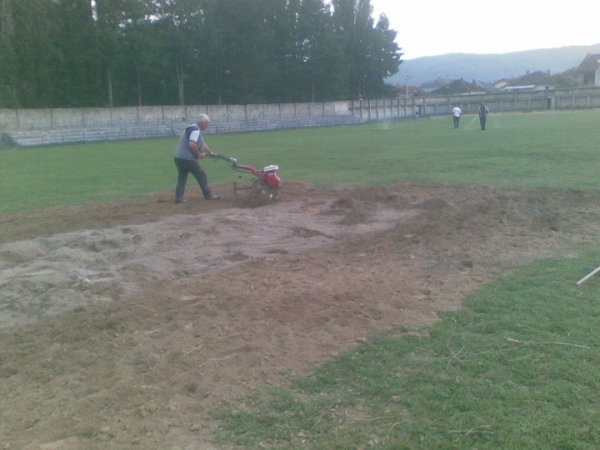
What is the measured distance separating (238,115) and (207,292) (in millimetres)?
58341

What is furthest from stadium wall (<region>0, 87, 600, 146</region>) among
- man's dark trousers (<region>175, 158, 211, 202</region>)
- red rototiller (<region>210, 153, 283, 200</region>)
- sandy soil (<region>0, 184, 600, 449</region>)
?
sandy soil (<region>0, 184, 600, 449</region>)

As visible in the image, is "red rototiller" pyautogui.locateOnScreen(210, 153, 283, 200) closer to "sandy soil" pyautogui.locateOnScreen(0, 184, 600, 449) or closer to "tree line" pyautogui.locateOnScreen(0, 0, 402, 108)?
"sandy soil" pyautogui.locateOnScreen(0, 184, 600, 449)

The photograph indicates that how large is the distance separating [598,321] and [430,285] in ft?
6.53

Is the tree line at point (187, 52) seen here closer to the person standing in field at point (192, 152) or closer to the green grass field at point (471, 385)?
the person standing in field at point (192, 152)

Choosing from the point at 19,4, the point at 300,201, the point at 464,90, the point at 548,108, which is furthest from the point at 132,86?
the point at 464,90

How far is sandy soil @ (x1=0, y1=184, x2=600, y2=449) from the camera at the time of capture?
5254mm

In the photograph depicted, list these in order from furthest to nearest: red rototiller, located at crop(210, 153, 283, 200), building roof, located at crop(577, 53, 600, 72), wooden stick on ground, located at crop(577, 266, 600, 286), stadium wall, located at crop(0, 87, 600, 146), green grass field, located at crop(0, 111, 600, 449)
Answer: building roof, located at crop(577, 53, 600, 72) < stadium wall, located at crop(0, 87, 600, 146) < red rototiller, located at crop(210, 153, 283, 200) < wooden stick on ground, located at crop(577, 266, 600, 286) < green grass field, located at crop(0, 111, 600, 449)

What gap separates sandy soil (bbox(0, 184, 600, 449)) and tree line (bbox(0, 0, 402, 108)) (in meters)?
50.2

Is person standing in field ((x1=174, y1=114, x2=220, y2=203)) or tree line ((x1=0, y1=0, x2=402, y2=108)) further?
tree line ((x1=0, y1=0, x2=402, y2=108))

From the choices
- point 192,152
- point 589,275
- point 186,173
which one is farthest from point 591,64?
point 589,275

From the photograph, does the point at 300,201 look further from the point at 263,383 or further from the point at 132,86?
the point at 132,86

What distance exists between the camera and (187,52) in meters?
65.3

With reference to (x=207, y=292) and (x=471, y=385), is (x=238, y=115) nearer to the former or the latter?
(x=207, y=292)

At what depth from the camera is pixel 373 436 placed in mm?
4551
